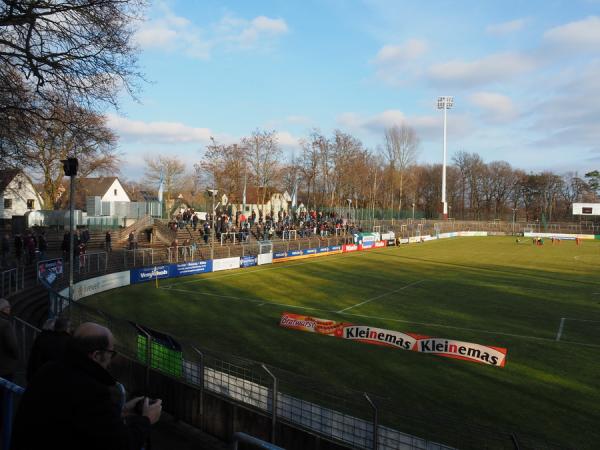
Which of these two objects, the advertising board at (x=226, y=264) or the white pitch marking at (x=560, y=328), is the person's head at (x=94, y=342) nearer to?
the white pitch marking at (x=560, y=328)

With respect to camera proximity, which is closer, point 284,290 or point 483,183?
point 284,290

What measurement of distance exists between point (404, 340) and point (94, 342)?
1346 centimetres

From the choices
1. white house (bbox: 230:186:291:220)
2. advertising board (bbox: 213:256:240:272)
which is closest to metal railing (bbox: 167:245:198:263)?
advertising board (bbox: 213:256:240:272)

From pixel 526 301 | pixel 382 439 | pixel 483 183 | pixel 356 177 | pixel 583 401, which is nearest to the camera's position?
pixel 382 439

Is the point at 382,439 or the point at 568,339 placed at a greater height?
the point at 382,439

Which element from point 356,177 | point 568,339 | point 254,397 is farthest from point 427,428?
point 356,177

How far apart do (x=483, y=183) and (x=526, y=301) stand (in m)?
102

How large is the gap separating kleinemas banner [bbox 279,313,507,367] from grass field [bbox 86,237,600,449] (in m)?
0.28

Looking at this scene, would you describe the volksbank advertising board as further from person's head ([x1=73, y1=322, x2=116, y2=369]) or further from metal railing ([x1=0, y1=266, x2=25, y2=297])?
person's head ([x1=73, y1=322, x2=116, y2=369])

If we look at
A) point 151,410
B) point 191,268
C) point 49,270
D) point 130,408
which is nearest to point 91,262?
point 191,268

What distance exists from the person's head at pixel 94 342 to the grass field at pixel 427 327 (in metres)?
4.67

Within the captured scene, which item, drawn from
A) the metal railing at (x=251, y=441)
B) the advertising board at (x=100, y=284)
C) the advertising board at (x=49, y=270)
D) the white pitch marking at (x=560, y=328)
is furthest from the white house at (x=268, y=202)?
the metal railing at (x=251, y=441)

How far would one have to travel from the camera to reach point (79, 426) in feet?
8.69

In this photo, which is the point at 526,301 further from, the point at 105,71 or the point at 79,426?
the point at 79,426
